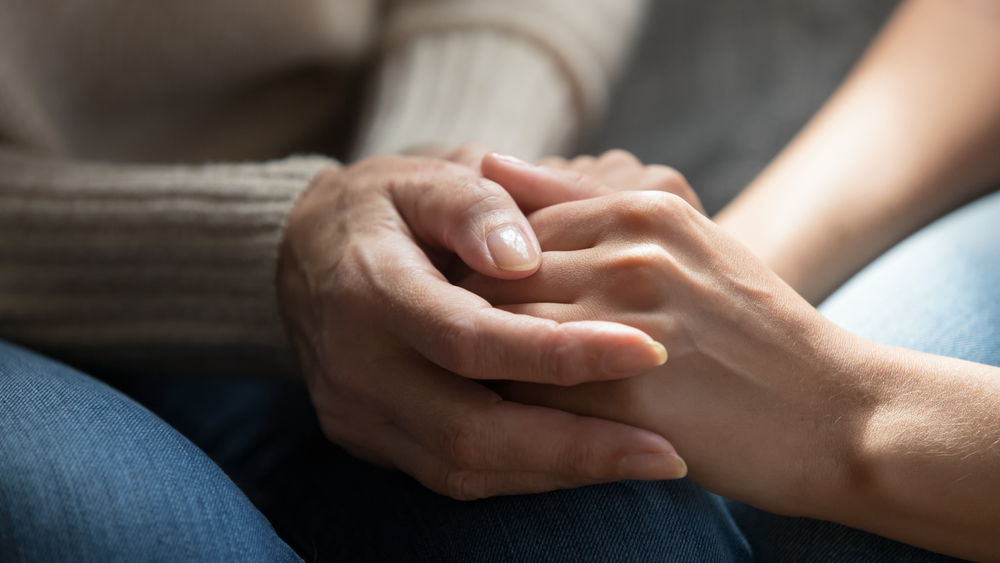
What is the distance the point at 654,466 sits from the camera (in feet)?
1.38

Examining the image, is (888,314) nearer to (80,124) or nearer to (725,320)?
(725,320)

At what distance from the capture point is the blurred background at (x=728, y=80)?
3.79 feet

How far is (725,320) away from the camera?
1.53 feet

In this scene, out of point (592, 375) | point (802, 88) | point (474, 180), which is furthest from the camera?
point (802, 88)

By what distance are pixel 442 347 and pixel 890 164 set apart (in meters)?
0.54

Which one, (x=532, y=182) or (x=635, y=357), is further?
(x=532, y=182)

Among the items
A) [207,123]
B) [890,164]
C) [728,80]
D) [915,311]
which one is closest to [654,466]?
[915,311]

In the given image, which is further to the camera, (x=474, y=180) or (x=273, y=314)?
(x=273, y=314)

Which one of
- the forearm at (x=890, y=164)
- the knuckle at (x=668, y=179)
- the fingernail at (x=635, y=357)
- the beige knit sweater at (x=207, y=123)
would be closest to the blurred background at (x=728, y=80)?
the beige knit sweater at (x=207, y=123)

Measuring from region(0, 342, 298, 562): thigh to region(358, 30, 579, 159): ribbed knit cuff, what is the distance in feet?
1.78

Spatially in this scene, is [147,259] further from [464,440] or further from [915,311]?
[915,311]

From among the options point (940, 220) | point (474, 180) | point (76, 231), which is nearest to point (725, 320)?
point (474, 180)

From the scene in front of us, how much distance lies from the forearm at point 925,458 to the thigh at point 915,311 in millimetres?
21

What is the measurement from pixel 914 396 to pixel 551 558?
0.29 m
